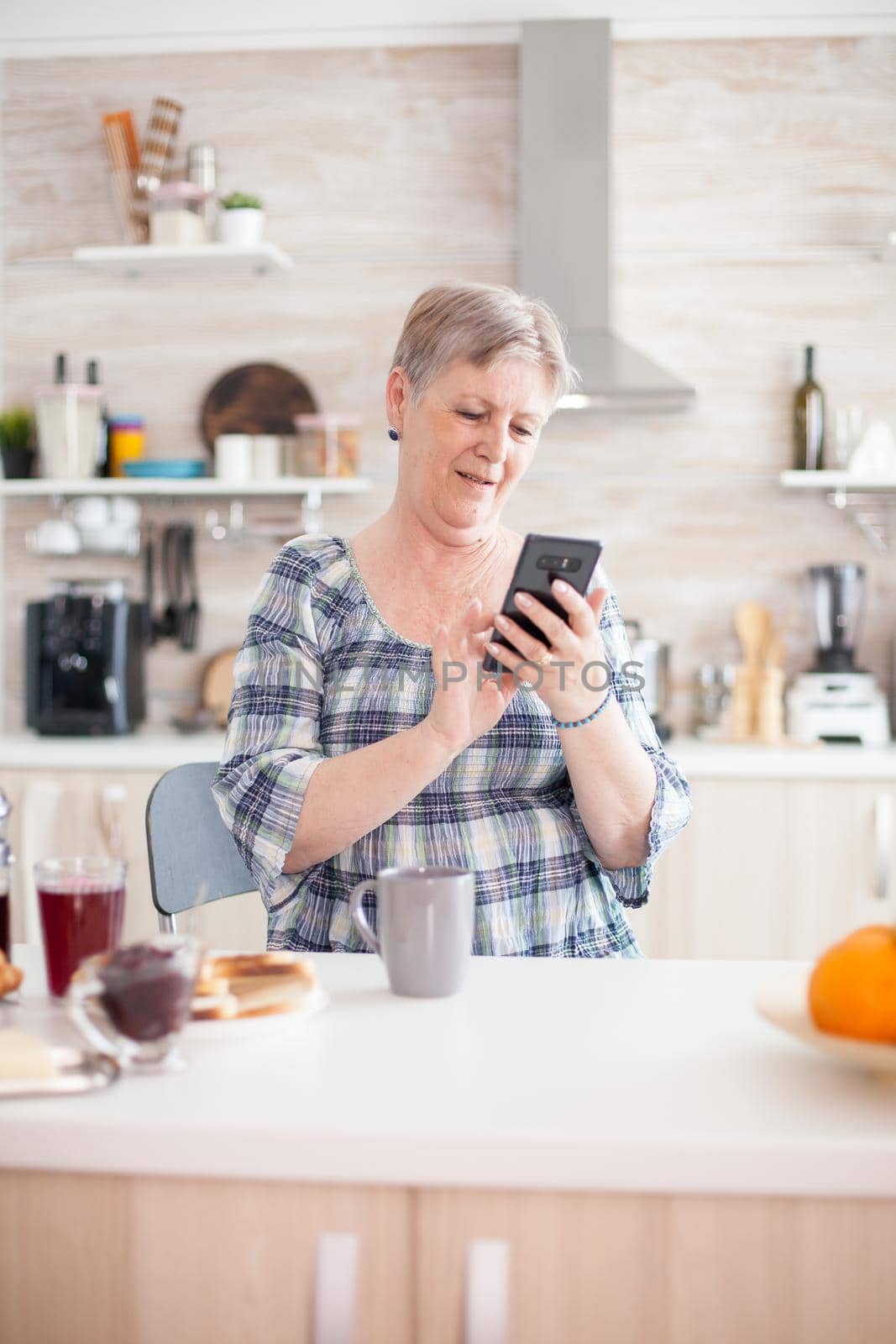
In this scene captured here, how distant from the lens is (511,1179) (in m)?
0.80

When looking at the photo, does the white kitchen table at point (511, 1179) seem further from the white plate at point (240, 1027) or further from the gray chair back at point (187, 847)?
the gray chair back at point (187, 847)

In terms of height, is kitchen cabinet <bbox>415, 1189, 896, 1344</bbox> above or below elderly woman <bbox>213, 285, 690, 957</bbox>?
below

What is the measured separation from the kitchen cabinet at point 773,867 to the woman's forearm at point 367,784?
1.61m

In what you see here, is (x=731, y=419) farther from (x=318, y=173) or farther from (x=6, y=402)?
(x=6, y=402)

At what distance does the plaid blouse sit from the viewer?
142cm

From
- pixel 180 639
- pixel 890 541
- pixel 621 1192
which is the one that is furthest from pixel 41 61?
pixel 621 1192

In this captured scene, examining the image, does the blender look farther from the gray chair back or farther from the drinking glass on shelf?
the gray chair back

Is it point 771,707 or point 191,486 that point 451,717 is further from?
point 191,486

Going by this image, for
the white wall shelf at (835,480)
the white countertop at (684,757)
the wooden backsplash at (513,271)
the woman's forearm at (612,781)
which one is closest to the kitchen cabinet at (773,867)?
the white countertop at (684,757)

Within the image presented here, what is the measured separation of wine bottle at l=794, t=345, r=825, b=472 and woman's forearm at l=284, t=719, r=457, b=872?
2246mm

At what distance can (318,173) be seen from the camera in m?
3.49

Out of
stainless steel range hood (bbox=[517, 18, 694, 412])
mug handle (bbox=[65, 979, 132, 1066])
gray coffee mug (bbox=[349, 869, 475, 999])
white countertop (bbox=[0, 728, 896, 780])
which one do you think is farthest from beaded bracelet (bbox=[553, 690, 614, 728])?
stainless steel range hood (bbox=[517, 18, 694, 412])

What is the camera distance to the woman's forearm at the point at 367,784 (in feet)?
4.40

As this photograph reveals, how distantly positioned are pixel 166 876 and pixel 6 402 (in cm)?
237
